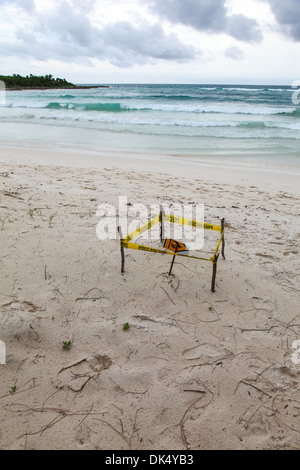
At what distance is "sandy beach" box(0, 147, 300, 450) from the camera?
1727mm

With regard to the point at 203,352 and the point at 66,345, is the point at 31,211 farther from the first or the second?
the point at 203,352

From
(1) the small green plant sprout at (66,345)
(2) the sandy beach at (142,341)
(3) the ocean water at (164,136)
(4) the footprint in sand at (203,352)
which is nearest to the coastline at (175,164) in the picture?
(3) the ocean water at (164,136)

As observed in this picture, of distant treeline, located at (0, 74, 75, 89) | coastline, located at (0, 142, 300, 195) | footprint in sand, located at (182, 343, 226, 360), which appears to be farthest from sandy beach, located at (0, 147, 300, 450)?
distant treeline, located at (0, 74, 75, 89)

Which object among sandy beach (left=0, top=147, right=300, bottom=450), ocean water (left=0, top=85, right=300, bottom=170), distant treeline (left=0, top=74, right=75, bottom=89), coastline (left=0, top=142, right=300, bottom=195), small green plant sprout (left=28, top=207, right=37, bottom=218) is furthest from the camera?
distant treeline (left=0, top=74, right=75, bottom=89)

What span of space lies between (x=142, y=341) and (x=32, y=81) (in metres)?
68.2

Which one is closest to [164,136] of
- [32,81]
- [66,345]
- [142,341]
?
[142,341]

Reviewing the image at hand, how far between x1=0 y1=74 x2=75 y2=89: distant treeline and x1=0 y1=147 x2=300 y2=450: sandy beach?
5987cm

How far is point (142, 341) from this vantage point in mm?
2281

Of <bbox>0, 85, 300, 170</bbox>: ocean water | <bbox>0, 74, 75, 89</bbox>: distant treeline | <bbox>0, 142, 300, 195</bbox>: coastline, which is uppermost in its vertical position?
<bbox>0, 74, 75, 89</bbox>: distant treeline

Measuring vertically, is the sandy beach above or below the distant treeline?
below

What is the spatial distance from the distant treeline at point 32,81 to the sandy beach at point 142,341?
5987cm

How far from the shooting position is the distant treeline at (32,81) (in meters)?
54.5

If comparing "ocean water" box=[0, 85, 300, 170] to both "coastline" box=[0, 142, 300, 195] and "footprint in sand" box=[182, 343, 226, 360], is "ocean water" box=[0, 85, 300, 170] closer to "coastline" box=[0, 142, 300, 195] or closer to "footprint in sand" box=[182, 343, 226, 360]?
"coastline" box=[0, 142, 300, 195]
